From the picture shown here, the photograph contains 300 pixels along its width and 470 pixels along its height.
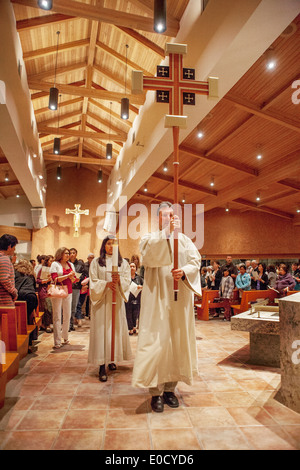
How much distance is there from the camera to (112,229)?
43.5 ft

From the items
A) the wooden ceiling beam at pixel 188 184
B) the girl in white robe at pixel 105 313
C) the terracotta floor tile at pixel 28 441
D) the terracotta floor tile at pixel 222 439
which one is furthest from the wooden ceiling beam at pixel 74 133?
the terracotta floor tile at pixel 222 439

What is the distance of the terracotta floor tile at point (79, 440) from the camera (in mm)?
2064

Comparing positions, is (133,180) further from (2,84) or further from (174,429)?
(174,429)

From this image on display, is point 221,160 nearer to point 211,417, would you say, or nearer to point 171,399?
point 171,399

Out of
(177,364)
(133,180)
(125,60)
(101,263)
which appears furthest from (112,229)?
(177,364)

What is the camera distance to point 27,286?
15.6ft

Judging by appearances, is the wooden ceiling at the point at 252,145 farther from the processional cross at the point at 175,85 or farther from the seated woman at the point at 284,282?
the seated woman at the point at 284,282

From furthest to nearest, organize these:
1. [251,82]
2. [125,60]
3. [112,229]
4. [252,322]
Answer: [112,229] < [125,60] < [251,82] < [252,322]

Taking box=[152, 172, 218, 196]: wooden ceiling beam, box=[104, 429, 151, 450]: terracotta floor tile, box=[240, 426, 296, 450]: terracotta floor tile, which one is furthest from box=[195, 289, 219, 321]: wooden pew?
box=[104, 429, 151, 450]: terracotta floor tile

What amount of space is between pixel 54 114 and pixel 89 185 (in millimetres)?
5237

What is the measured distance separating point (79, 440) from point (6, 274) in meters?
1.99

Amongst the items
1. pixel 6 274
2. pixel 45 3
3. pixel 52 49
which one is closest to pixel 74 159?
pixel 52 49

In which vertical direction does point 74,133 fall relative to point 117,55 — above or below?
below

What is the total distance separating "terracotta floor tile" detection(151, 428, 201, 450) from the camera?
206cm
